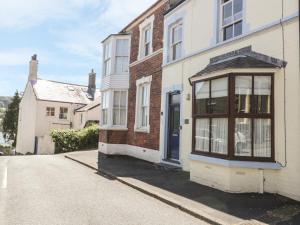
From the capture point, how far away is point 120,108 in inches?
707

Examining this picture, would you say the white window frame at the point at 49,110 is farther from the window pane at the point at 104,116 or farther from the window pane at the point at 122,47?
the window pane at the point at 122,47

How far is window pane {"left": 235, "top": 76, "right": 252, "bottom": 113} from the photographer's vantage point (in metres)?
8.59

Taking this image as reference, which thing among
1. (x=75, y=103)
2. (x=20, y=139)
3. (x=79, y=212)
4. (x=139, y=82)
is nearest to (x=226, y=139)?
(x=79, y=212)

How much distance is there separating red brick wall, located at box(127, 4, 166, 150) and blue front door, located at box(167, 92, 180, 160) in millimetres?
815

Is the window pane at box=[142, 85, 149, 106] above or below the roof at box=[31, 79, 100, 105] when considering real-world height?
below

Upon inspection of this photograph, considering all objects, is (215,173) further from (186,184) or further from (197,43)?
(197,43)

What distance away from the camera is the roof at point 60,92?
37059mm

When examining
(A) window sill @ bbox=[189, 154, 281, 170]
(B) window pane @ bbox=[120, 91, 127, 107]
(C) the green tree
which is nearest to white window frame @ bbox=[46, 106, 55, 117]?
(C) the green tree

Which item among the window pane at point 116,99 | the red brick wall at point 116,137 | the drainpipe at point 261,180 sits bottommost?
the drainpipe at point 261,180

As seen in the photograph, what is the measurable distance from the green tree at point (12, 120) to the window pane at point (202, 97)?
1754 inches

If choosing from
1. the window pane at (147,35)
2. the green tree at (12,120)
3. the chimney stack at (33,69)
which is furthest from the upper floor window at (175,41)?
the green tree at (12,120)

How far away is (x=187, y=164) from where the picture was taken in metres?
11.9

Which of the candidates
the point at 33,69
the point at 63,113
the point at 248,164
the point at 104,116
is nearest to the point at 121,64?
the point at 104,116

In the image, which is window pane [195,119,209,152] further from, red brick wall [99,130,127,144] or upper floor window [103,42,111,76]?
upper floor window [103,42,111,76]
